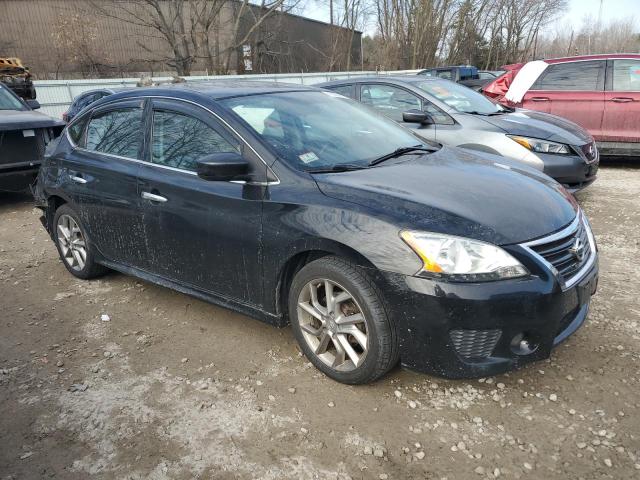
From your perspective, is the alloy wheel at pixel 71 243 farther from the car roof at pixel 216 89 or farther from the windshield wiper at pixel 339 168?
the windshield wiper at pixel 339 168

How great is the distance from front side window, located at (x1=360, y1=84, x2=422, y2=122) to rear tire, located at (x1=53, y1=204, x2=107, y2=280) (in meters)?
3.82

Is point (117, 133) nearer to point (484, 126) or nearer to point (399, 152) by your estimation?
point (399, 152)

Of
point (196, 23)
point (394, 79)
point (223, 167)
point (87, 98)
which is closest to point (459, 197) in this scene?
point (223, 167)

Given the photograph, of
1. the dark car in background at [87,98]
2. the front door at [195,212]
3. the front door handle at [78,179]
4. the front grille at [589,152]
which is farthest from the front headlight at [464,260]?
the dark car in background at [87,98]

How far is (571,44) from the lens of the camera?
64.1 meters

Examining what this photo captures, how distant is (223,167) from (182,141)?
727 millimetres

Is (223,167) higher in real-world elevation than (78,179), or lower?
higher

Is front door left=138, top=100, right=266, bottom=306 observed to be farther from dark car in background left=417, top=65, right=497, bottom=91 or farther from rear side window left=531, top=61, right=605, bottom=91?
dark car in background left=417, top=65, right=497, bottom=91

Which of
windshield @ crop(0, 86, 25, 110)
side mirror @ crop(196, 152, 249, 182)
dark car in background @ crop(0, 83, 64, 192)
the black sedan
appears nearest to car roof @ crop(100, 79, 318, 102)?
the black sedan

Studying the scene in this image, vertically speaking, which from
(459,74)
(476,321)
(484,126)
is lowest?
(476,321)

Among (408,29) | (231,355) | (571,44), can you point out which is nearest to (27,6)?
(408,29)

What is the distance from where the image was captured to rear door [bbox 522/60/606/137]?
8117 millimetres

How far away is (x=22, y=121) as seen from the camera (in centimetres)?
735

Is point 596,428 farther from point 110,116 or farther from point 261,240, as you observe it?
point 110,116
